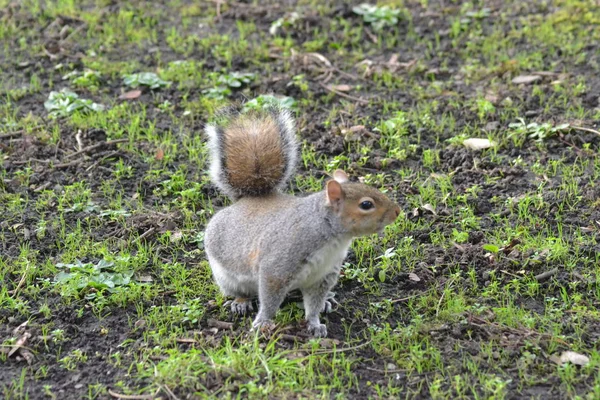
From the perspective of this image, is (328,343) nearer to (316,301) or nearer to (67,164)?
(316,301)

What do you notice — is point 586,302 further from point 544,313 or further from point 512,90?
point 512,90

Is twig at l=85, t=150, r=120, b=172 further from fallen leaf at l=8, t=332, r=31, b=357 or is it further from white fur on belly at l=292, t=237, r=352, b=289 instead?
white fur on belly at l=292, t=237, r=352, b=289

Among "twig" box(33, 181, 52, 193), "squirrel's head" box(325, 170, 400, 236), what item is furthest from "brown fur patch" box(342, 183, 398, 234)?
"twig" box(33, 181, 52, 193)

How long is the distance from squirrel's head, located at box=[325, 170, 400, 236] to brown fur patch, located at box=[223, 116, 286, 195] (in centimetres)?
45

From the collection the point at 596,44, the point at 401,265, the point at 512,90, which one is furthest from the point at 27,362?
the point at 596,44

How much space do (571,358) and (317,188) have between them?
1.91 meters

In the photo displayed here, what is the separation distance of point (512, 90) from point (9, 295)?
3448 mm

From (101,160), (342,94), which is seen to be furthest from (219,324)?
(342,94)

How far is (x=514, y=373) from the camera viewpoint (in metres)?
3.27

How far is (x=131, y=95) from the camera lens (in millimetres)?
5832

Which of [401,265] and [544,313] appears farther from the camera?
[401,265]

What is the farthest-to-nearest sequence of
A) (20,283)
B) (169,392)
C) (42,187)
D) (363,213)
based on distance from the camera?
(42,187) → (20,283) → (363,213) → (169,392)

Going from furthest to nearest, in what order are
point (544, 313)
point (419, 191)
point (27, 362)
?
1. point (419, 191)
2. point (544, 313)
3. point (27, 362)

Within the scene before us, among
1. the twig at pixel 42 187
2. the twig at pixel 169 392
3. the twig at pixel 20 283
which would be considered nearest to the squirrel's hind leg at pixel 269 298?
the twig at pixel 169 392
